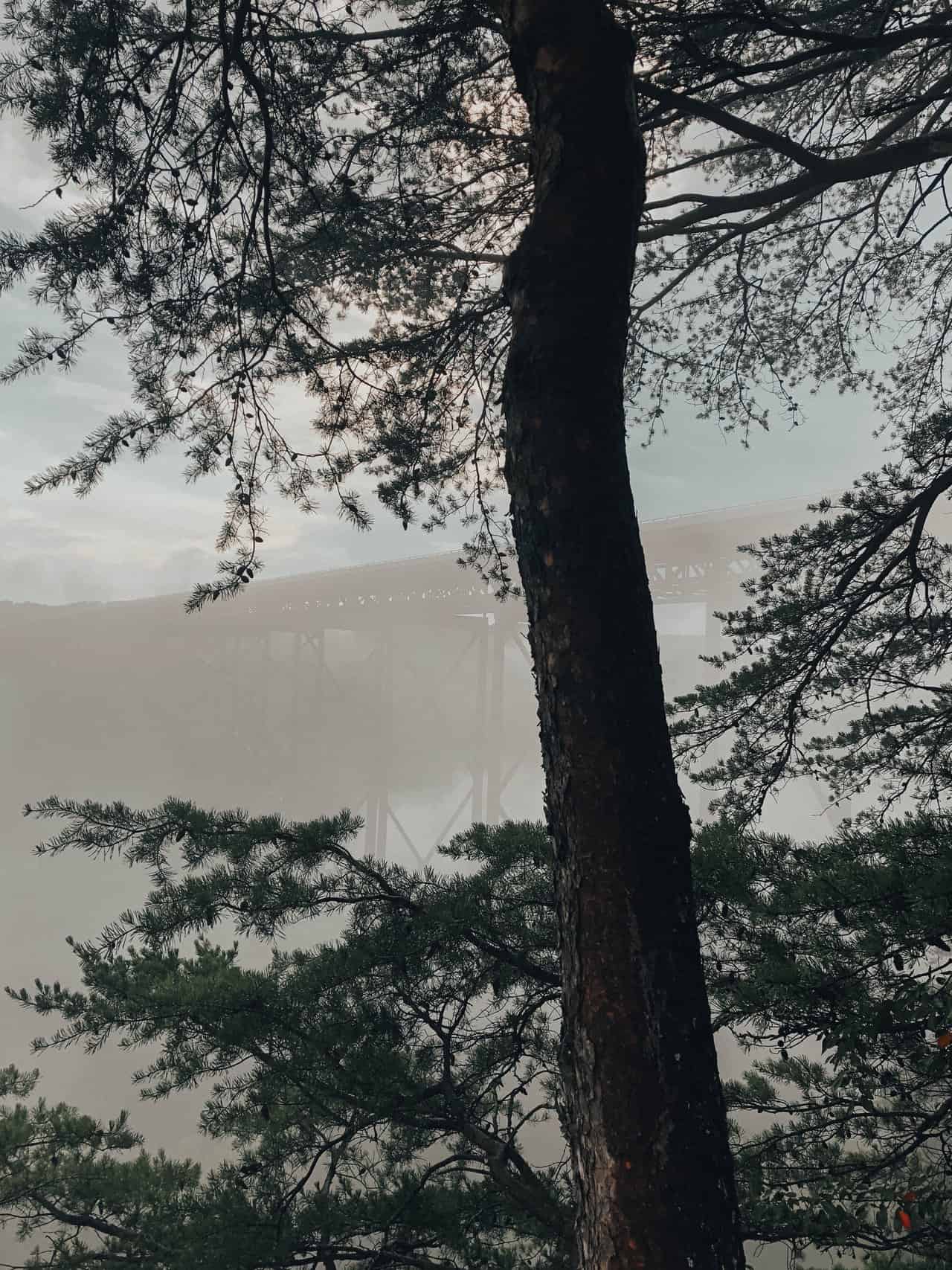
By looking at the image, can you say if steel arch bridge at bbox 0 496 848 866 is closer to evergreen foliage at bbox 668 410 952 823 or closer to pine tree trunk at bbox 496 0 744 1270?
evergreen foliage at bbox 668 410 952 823

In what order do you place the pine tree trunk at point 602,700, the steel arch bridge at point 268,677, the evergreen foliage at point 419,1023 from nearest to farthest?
1. the pine tree trunk at point 602,700
2. the evergreen foliage at point 419,1023
3. the steel arch bridge at point 268,677

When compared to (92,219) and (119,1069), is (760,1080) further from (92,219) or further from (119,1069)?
(119,1069)

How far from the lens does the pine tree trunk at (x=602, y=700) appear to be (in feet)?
3.26

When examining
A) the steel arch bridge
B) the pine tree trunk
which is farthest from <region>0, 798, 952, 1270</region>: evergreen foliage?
the steel arch bridge

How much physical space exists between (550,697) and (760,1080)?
60.7 inches

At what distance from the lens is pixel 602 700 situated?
3.71 feet

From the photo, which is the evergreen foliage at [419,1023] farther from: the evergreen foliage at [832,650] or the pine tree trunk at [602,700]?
the evergreen foliage at [832,650]

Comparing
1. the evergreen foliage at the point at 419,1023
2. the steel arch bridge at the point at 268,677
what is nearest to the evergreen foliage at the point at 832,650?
the evergreen foliage at the point at 419,1023

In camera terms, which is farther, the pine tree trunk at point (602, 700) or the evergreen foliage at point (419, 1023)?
the evergreen foliage at point (419, 1023)

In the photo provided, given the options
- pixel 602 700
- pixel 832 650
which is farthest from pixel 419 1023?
pixel 832 650

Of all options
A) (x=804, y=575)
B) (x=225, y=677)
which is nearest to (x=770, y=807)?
(x=225, y=677)

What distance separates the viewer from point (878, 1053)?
4.42ft

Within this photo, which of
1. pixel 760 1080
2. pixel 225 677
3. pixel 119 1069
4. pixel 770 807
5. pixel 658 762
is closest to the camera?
pixel 658 762

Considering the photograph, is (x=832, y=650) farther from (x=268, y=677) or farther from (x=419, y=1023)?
(x=268, y=677)
